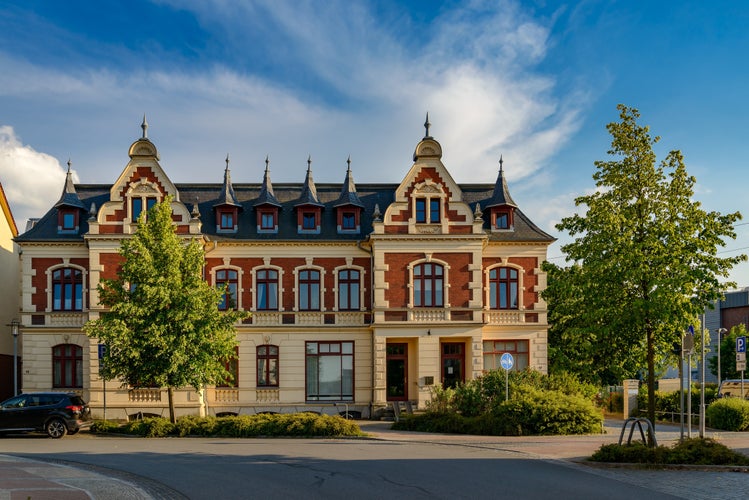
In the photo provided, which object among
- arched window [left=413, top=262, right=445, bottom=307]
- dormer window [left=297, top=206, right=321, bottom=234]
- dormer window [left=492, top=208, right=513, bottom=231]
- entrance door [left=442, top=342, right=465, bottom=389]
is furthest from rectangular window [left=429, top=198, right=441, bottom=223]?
entrance door [left=442, top=342, right=465, bottom=389]

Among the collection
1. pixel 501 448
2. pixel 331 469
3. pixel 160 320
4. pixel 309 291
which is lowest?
pixel 501 448

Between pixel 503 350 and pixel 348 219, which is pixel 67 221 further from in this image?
pixel 503 350

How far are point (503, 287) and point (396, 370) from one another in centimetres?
636

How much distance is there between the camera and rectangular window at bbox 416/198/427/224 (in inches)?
1319

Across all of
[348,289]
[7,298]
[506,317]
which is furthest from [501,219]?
[7,298]

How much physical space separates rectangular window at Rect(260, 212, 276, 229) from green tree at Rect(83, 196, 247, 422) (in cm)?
700

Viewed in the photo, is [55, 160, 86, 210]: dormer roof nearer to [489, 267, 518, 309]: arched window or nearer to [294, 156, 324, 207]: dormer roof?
[294, 156, 324, 207]: dormer roof

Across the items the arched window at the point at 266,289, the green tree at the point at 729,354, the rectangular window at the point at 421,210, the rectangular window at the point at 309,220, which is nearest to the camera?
the rectangular window at the point at 421,210

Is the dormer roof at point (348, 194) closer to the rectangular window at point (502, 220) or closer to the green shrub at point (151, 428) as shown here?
the rectangular window at point (502, 220)

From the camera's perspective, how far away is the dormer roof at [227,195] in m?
34.7

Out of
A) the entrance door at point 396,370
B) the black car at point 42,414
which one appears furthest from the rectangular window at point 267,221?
A: the black car at point 42,414

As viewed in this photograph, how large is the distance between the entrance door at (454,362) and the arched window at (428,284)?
7.82 ft

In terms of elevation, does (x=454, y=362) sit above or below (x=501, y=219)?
below

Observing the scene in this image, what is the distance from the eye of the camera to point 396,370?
3462 cm
